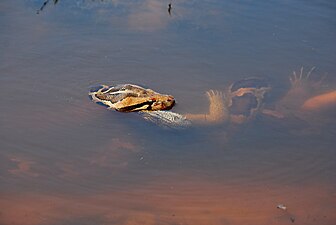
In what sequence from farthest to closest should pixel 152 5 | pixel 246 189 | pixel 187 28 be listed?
pixel 152 5 < pixel 187 28 < pixel 246 189

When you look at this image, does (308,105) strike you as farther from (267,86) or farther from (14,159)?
(14,159)

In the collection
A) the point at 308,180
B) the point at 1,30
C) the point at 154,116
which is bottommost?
the point at 308,180

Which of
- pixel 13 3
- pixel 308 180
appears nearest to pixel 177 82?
pixel 308 180

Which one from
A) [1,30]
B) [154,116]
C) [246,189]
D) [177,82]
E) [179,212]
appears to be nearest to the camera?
[179,212]

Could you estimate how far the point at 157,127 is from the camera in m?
4.66

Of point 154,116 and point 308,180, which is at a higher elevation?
point 154,116

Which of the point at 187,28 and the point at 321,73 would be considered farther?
the point at 187,28

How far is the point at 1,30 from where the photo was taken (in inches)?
231

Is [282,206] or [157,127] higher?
[157,127]

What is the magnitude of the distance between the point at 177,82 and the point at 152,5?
81.7 inches

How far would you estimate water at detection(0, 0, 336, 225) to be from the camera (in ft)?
12.6

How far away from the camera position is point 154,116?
4.79 m

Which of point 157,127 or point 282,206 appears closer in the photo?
point 282,206

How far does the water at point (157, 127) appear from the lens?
12.6ft
